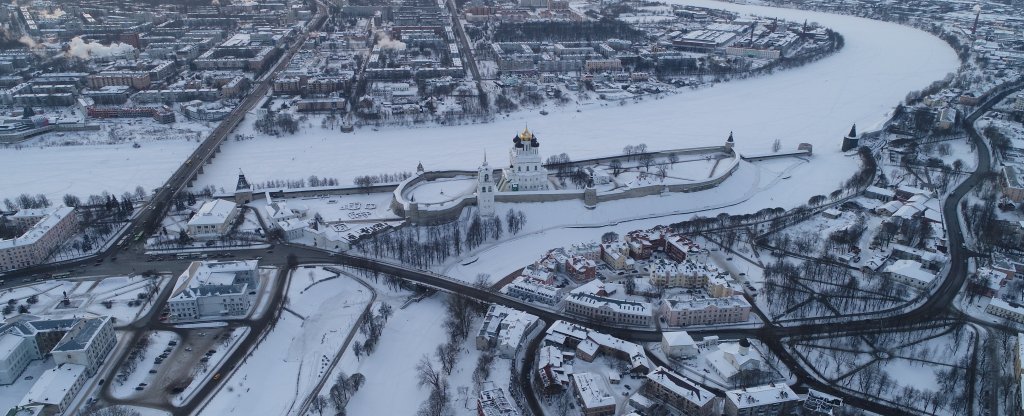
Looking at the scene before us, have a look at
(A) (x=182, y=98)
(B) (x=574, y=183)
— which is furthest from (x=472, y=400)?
(A) (x=182, y=98)

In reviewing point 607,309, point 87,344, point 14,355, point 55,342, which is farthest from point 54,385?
point 607,309

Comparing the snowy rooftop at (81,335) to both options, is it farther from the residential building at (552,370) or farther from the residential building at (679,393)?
the residential building at (679,393)

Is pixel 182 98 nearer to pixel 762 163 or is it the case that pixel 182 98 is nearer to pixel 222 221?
pixel 222 221

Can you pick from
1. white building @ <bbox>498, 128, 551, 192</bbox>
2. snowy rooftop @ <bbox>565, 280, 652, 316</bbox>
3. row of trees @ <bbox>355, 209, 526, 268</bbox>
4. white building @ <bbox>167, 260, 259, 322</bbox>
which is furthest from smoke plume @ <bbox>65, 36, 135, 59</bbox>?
snowy rooftop @ <bbox>565, 280, 652, 316</bbox>

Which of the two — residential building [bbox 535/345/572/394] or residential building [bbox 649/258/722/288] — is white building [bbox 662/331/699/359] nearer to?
residential building [bbox 535/345/572/394]

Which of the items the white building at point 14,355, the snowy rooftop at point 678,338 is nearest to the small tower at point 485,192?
the snowy rooftop at point 678,338

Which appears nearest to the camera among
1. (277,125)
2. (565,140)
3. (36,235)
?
(36,235)

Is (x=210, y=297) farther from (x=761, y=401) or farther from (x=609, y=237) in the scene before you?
(x=761, y=401)
